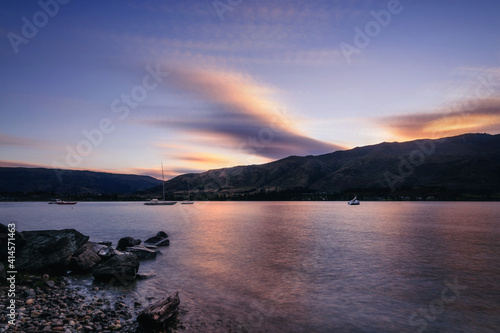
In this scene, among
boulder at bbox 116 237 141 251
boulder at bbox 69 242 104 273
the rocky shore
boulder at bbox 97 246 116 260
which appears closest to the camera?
the rocky shore

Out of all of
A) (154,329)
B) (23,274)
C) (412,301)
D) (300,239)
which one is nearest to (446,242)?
(300,239)

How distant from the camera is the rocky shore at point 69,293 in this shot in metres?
13.7

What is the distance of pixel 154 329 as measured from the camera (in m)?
13.6

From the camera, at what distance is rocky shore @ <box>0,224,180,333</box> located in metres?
13.7

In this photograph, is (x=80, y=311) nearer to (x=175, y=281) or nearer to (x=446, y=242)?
(x=175, y=281)

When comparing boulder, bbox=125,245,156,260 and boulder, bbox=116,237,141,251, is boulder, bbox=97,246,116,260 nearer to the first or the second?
boulder, bbox=125,245,156,260

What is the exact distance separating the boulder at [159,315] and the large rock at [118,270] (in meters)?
8.66

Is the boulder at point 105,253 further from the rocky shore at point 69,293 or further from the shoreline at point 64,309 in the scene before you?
the shoreline at point 64,309

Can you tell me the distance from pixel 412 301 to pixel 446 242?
32.6 m

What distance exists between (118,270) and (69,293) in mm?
4205

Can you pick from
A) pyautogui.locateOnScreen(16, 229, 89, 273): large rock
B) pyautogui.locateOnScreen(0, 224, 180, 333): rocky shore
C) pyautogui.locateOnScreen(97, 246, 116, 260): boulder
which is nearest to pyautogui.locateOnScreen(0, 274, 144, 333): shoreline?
pyautogui.locateOnScreen(0, 224, 180, 333): rocky shore

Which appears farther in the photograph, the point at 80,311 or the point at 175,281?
the point at 175,281

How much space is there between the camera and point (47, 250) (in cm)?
2348

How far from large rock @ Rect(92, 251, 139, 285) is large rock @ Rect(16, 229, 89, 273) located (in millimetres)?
3447
